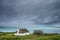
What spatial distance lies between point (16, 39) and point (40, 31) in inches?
420

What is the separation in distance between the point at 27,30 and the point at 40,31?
9.00 ft

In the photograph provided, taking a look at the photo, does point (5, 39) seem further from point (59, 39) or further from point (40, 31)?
point (40, 31)

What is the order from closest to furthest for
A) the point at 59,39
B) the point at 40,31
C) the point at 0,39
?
the point at 59,39 < the point at 0,39 < the point at 40,31

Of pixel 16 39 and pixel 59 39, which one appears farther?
pixel 16 39

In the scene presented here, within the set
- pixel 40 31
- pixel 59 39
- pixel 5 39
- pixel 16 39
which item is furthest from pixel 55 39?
pixel 40 31

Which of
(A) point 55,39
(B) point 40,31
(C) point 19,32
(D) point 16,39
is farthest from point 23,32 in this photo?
(A) point 55,39

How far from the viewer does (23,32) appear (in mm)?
30422

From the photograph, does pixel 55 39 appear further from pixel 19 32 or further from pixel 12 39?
pixel 19 32

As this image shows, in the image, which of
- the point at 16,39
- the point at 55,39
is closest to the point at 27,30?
the point at 16,39

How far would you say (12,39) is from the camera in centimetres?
2036

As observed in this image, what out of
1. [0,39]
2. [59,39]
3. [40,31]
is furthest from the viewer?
[40,31]

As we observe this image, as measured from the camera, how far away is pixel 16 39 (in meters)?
20.4

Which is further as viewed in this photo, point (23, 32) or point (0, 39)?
point (23, 32)

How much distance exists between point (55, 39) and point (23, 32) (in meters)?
12.3
